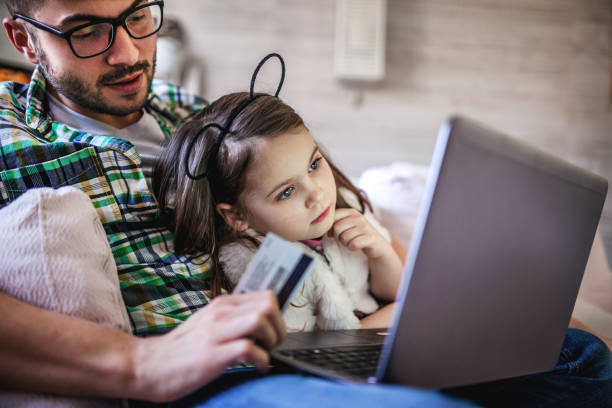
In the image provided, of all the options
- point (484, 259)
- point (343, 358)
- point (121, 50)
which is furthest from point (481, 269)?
point (121, 50)

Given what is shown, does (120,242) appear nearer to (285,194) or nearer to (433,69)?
(285,194)

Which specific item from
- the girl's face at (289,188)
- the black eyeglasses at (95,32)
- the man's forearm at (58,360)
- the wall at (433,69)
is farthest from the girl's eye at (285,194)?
the wall at (433,69)

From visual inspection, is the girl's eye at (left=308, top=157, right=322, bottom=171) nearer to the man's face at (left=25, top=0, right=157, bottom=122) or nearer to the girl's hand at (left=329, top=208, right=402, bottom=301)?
the girl's hand at (left=329, top=208, right=402, bottom=301)

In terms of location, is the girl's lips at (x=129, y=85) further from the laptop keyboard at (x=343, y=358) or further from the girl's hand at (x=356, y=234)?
the laptop keyboard at (x=343, y=358)

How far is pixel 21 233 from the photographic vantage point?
0.70 metres

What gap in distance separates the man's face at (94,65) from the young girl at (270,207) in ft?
0.71

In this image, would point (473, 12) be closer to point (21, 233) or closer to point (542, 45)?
point (542, 45)

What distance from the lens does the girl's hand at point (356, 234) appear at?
1.01m

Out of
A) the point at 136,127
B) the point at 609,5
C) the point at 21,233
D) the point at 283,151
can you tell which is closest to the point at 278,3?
the point at 136,127

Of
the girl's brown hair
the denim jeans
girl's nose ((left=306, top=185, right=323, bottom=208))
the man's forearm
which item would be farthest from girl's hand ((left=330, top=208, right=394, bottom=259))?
the man's forearm

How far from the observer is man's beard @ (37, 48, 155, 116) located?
1120 mm

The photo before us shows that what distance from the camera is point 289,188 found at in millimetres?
943

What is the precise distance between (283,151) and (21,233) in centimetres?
46

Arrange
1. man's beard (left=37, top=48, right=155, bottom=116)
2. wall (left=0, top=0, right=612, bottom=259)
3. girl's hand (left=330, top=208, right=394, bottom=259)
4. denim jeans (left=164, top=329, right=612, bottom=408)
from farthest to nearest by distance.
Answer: wall (left=0, top=0, right=612, bottom=259), man's beard (left=37, top=48, right=155, bottom=116), girl's hand (left=330, top=208, right=394, bottom=259), denim jeans (left=164, top=329, right=612, bottom=408)
